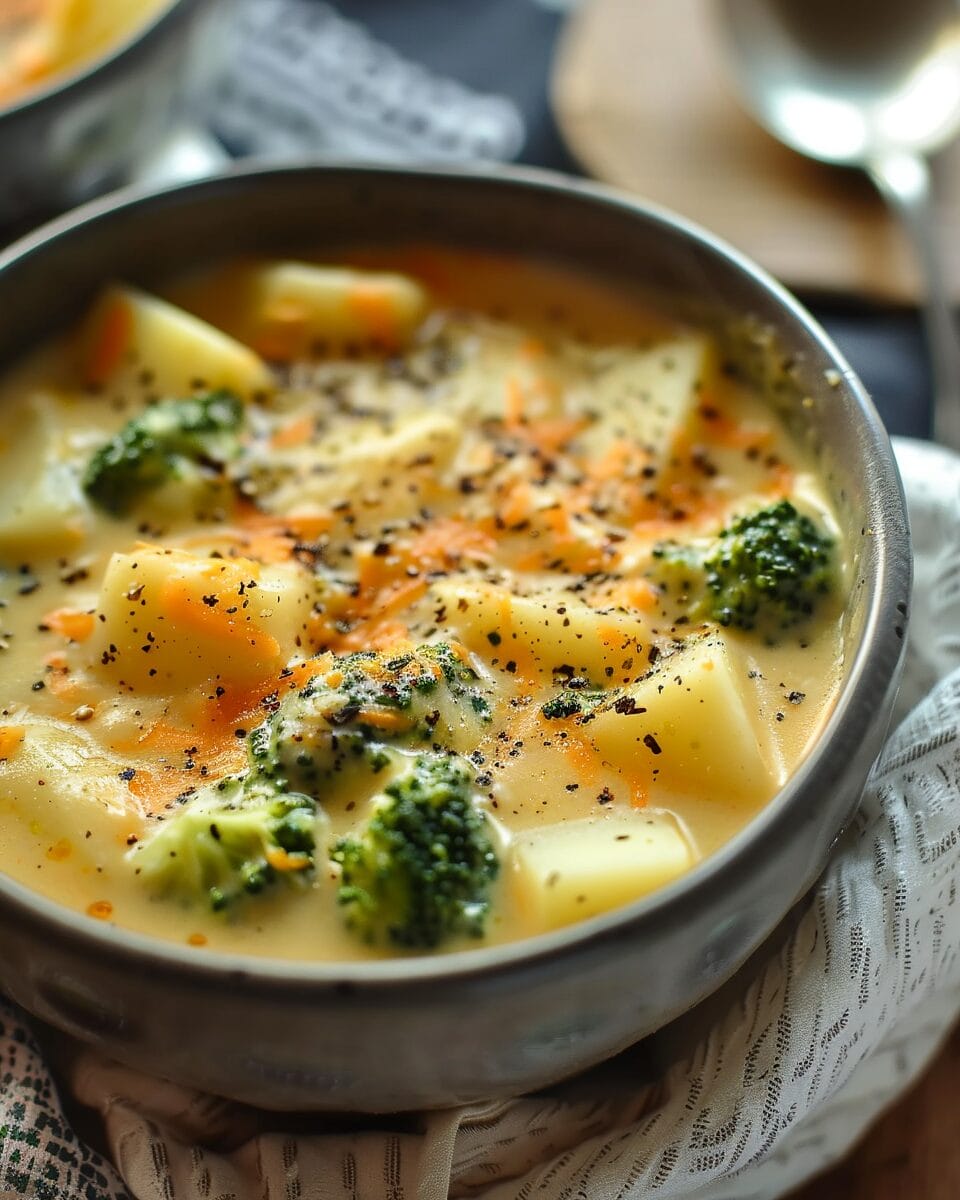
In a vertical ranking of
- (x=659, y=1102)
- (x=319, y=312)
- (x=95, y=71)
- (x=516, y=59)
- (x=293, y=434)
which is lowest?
(x=659, y=1102)

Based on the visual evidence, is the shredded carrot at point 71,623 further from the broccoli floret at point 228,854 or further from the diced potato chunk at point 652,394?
the diced potato chunk at point 652,394

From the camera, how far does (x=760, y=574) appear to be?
6.82ft

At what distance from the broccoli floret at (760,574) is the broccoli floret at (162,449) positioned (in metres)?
0.78

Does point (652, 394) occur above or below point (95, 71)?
below

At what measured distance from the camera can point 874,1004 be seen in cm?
196

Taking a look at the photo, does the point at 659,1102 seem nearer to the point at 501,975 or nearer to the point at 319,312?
the point at 501,975

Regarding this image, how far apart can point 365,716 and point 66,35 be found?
2363 millimetres

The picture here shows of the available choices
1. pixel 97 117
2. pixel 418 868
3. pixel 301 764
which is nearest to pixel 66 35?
pixel 97 117

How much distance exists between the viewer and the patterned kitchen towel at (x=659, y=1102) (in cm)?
188

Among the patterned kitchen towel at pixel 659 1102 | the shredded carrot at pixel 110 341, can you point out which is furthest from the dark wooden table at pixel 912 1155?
the shredded carrot at pixel 110 341

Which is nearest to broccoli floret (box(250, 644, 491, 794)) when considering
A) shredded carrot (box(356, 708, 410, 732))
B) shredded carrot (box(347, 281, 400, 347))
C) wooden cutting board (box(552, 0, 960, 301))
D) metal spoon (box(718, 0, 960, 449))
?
shredded carrot (box(356, 708, 410, 732))

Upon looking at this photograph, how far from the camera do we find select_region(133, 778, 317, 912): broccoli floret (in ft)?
5.83

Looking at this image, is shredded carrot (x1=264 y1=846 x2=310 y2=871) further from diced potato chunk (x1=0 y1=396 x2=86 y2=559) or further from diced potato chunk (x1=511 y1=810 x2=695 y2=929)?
diced potato chunk (x1=0 y1=396 x2=86 y2=559)

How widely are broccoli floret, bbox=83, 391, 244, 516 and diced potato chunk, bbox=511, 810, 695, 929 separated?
2.93 ft
